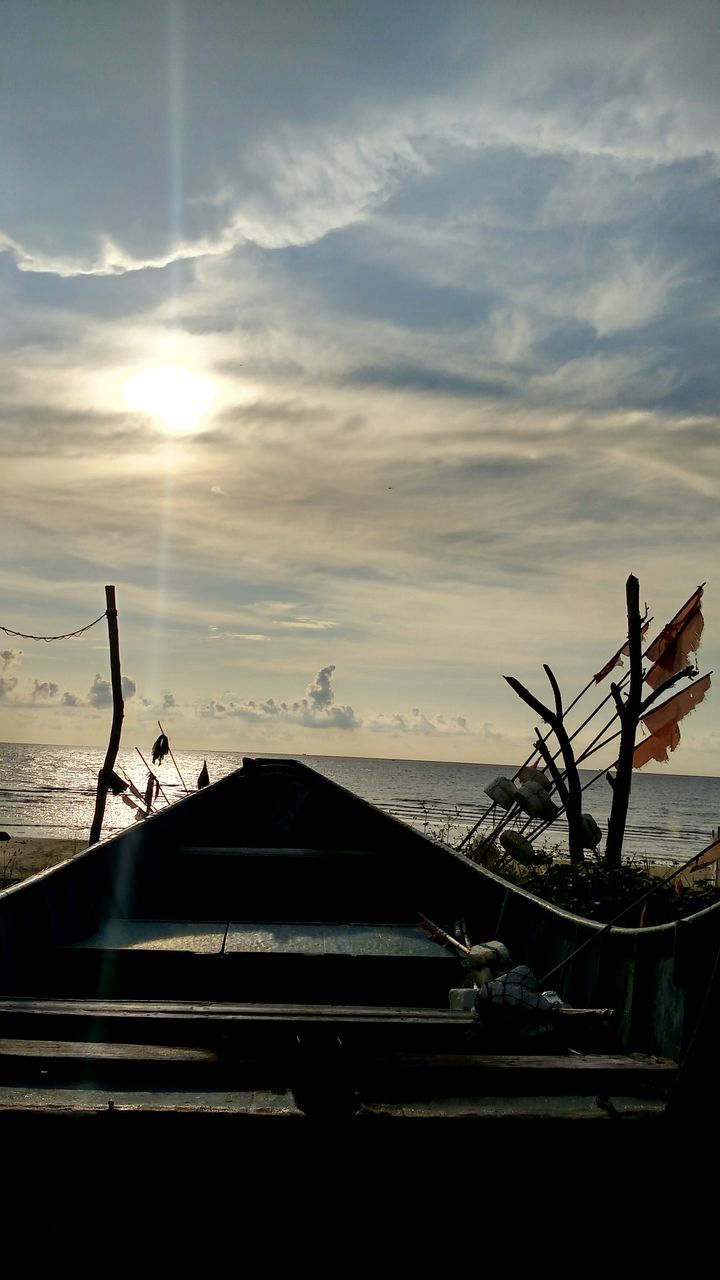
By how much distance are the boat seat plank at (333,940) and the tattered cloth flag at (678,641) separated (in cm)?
787

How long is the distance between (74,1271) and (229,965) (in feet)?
8.26

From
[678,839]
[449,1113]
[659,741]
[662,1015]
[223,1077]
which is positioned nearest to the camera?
[449,1113]

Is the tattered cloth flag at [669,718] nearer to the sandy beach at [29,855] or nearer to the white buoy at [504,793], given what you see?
the white buoy at [504,793]

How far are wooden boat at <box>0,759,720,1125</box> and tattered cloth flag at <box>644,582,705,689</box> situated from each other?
19.0ft

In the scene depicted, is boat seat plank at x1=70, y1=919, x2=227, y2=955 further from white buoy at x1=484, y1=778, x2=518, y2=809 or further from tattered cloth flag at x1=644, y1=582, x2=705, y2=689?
tattered cloth flag at x1=644, y1=582, x2=705, y2=689

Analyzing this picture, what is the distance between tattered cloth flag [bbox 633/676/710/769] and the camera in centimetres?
1323

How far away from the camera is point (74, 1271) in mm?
2557

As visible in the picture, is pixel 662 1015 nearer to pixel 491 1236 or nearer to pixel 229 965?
pixel 491 1236

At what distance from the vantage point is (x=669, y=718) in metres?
13.5

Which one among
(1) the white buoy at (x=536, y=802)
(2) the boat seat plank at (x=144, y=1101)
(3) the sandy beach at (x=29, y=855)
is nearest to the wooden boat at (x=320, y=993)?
(2) the boat seat plank at (x=144, y=1101)

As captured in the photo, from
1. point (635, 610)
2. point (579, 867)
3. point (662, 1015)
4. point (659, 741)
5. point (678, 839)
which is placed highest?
point (635, 610)

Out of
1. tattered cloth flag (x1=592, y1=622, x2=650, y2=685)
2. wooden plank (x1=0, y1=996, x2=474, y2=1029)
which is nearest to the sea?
tattered cloth flag (x1=592, y1=622, x2=650, y2=685)

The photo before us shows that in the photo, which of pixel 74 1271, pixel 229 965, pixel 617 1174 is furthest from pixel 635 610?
pixel 74 1271

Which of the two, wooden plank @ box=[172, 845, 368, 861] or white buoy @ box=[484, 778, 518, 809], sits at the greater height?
white buoy @ box=[484, 778, 518, 809]
